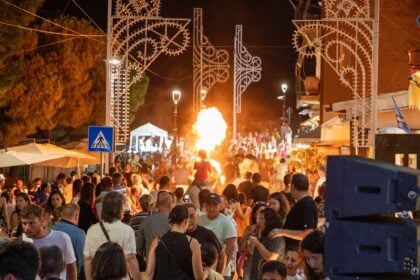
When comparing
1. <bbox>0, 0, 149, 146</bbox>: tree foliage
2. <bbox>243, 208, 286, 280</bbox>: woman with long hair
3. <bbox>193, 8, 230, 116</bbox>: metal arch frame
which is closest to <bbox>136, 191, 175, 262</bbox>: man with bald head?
<bbox>243, 208, 286, 280</bbox>: woman with long hair

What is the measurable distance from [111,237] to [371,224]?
4.06 meters

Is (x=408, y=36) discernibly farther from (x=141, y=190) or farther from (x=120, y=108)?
(x=141, y=190)

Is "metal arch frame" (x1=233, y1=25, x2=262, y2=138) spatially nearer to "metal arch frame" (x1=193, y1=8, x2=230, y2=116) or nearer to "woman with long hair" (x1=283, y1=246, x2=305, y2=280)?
"metal arch frame" (x1=193, y1=8, x2=230, y2=116)

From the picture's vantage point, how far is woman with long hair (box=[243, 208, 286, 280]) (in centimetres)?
829

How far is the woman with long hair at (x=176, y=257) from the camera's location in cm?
725

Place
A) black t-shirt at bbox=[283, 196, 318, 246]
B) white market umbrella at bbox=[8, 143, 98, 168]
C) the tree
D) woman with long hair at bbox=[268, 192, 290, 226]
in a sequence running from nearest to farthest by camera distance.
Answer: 1. black t-shirt at bbox=[283, 196, 318, 246]
2. woman with long hair at bbox=[268, 192, 290, 226]
3. white market umbrella at bbox=[8, 143, 98, 168]
4. the tree

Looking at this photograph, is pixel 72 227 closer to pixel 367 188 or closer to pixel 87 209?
pixel 87 209

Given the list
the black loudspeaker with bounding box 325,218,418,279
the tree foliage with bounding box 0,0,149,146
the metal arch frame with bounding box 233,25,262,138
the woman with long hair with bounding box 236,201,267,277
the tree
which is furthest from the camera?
the metal arch frame with bounding box 233,25,262,138

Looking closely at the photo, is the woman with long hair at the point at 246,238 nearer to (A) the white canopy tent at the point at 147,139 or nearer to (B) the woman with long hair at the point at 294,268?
(B) the woman with long hair at the point at 294,268

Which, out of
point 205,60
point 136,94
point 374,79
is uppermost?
point 205,60

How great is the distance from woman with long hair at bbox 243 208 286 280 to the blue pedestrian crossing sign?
30.0 feet

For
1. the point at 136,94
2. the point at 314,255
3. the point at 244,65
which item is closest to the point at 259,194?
the point at 314,255

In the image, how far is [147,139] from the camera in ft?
238

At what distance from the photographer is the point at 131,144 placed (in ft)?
235
